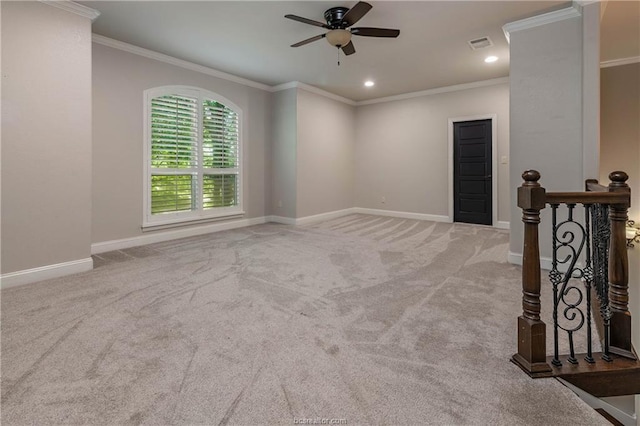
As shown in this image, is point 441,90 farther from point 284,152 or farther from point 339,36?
point 339,36

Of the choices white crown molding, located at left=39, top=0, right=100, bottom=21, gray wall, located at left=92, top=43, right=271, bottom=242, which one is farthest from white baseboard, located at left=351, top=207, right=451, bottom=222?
white crown molding, located at left=39, top=0, right=100, bottom=21

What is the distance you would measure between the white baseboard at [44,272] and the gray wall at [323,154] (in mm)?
3526

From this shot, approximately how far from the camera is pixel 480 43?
4.11 m

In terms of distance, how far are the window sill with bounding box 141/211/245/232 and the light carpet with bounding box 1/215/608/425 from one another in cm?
105

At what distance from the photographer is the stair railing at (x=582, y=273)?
1637 millimetres

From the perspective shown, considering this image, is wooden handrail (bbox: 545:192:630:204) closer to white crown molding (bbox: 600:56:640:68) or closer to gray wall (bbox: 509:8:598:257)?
gray wall (bbox: 509:8:598:257)

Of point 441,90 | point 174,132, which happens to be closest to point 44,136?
point 174,132

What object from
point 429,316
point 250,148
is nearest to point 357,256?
point 429,316

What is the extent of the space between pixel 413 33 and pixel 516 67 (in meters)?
1.21

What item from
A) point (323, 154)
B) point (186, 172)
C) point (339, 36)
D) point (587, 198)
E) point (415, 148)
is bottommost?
point (587, 198)

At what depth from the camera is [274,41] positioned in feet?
13.2

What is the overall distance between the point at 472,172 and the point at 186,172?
5075 mm

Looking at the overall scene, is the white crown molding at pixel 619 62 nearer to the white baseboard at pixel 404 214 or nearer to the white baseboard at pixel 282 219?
the white baseboard at pixel 404 214

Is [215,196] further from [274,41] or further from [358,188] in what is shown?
[358,188]
